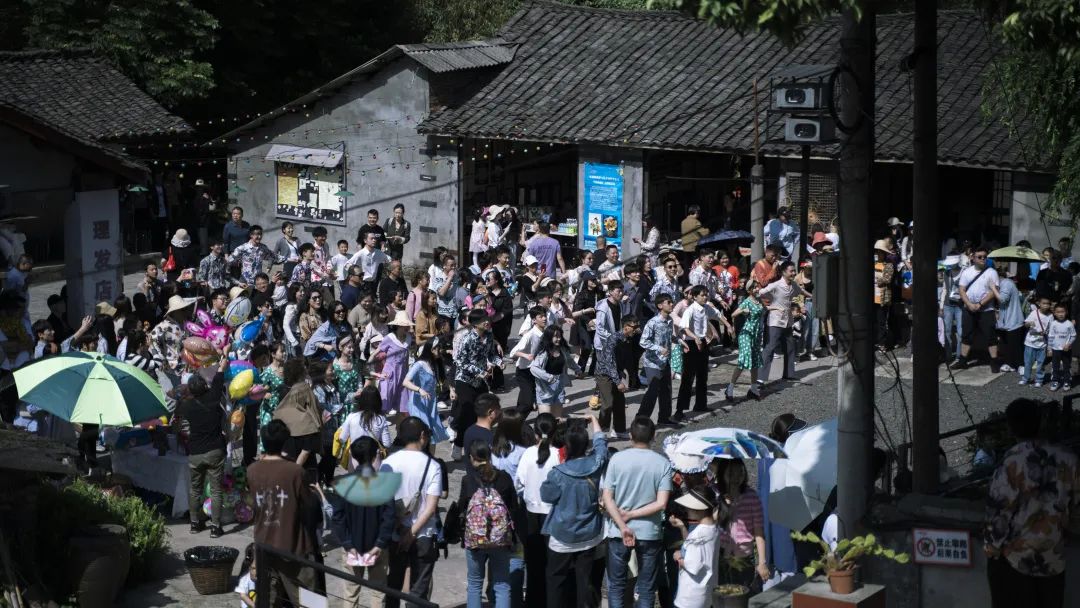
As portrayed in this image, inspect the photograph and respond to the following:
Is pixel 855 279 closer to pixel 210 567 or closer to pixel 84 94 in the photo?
pixel 210 567

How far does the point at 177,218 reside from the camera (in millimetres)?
30328

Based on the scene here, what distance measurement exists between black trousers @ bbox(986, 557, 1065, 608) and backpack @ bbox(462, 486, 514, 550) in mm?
3515

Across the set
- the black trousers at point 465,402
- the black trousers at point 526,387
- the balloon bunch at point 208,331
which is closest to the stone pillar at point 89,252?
the balloon bunch at point 208,331

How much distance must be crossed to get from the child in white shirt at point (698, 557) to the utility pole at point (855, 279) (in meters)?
0.97

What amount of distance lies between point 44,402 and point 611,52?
1792 centimetres

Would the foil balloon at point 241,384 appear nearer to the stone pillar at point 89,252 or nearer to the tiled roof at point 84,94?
the stone pillar at point 89,252

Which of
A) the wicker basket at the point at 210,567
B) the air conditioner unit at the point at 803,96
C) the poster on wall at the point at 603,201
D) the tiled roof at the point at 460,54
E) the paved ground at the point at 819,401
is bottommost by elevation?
the wicker basket at the point at 210,567

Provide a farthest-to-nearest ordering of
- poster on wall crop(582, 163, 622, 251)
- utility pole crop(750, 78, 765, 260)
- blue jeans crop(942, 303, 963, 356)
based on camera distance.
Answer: poster on wall crop(582, 163, 622, 251), utility pole crop(750, 78, 765, 260), blue jeans crop(942, 303, 963, 356)

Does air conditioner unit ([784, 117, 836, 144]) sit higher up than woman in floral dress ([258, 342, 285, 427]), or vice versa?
air conditioner unit ([784, 117, 836, 144])

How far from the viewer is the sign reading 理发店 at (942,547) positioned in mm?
9688

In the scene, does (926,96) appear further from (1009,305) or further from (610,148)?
(610,148)

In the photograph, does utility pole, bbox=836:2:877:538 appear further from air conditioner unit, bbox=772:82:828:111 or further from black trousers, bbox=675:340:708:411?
black trousers, bbox=675:340:708:411

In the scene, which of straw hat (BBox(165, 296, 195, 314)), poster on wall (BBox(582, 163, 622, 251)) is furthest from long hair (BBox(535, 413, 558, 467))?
poster on wall (BBox(582, 163, 622, 251))

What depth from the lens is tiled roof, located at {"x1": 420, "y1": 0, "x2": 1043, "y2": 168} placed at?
82.7ft
